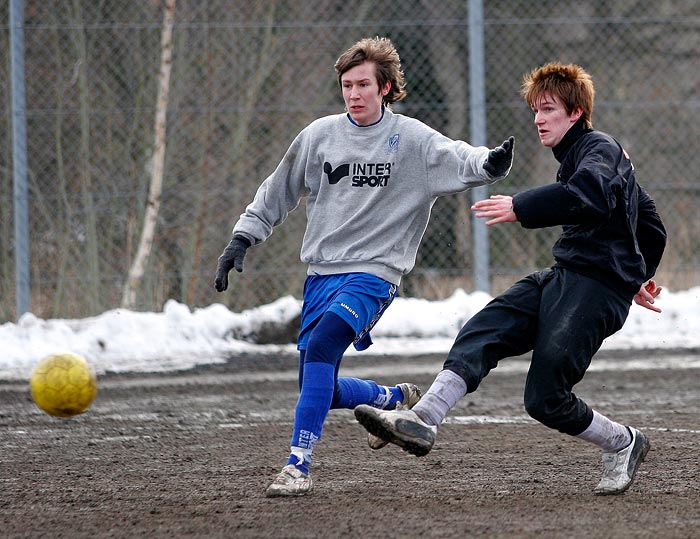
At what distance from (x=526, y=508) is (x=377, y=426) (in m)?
0.63

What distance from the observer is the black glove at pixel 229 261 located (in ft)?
17.2

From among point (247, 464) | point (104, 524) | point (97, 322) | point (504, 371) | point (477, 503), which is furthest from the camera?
point (97, 322)

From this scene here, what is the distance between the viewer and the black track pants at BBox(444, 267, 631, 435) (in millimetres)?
4586

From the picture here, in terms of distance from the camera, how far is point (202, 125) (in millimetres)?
11242

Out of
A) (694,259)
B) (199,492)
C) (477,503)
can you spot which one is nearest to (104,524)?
(199,492)

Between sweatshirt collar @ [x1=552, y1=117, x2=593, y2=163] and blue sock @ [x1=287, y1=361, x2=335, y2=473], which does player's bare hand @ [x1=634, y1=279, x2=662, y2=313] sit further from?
blue sock @ [x1=287, y1=361, x2=335, y2=473]

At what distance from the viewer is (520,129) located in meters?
11.6

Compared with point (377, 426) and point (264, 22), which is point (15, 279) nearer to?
point (264, 22)

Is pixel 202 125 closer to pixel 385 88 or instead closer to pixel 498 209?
pixel 385 88

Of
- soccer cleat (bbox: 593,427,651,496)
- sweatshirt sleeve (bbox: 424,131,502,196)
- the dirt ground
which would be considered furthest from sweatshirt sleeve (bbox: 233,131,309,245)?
soccer cleat (bbox: 593,427,651,496)

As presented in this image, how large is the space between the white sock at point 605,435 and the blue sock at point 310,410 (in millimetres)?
1045

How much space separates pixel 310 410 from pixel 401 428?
21.1 inches

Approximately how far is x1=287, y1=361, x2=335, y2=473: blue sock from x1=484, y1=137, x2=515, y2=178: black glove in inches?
41.7

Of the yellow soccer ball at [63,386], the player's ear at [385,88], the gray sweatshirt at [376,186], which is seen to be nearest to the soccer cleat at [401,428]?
the gray sweatshirt at [376,186]
